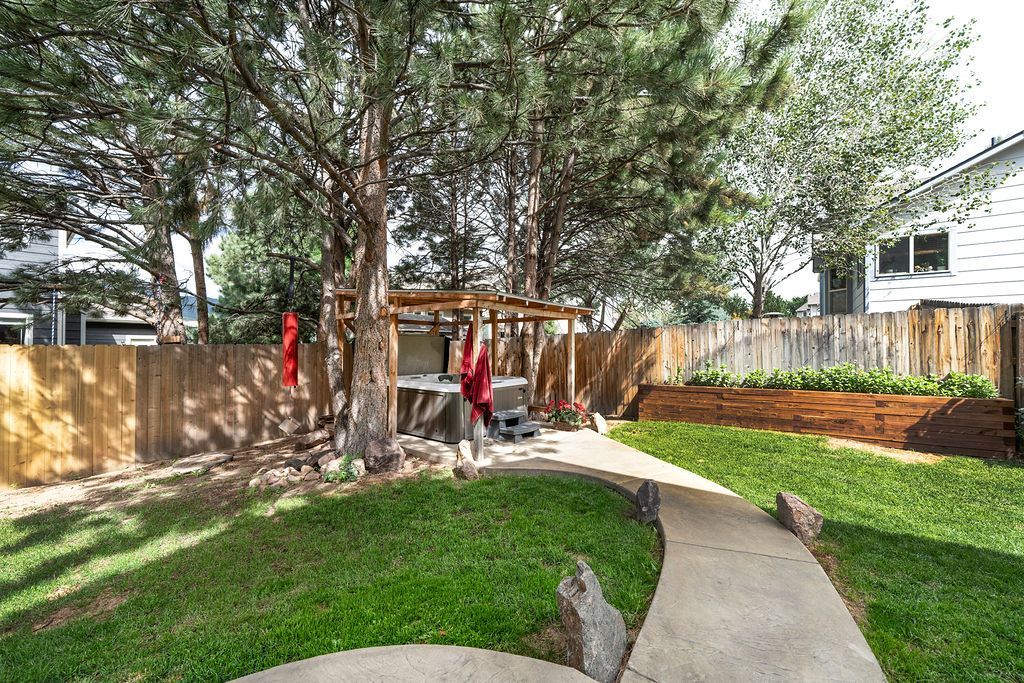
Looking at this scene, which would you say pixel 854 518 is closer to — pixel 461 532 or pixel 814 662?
pixel 814 662

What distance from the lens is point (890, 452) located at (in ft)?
19.8

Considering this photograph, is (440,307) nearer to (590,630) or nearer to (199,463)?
(199,463)

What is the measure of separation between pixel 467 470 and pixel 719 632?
3319 millimetres

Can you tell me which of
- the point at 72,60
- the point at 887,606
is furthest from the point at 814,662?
the point at 72,60

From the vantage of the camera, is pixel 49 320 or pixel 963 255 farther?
pixel 963 255

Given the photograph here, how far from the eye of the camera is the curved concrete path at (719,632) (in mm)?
2006

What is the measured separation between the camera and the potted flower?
8.16m

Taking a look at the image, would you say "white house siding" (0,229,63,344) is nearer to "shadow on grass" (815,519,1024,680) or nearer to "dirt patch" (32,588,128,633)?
"dirt patch" (32,588,128,633)

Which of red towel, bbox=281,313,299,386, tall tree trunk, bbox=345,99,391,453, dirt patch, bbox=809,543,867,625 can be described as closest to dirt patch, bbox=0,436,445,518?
tall tree trunk, bbox=345,99,391,453

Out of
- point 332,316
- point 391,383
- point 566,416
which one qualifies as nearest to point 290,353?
point 332,316

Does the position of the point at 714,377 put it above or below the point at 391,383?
below

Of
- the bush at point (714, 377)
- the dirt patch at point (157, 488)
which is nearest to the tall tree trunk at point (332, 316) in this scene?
the dirt patch at point (157, 488)

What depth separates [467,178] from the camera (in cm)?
1007

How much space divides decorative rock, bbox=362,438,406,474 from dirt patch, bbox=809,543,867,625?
4454 mm
